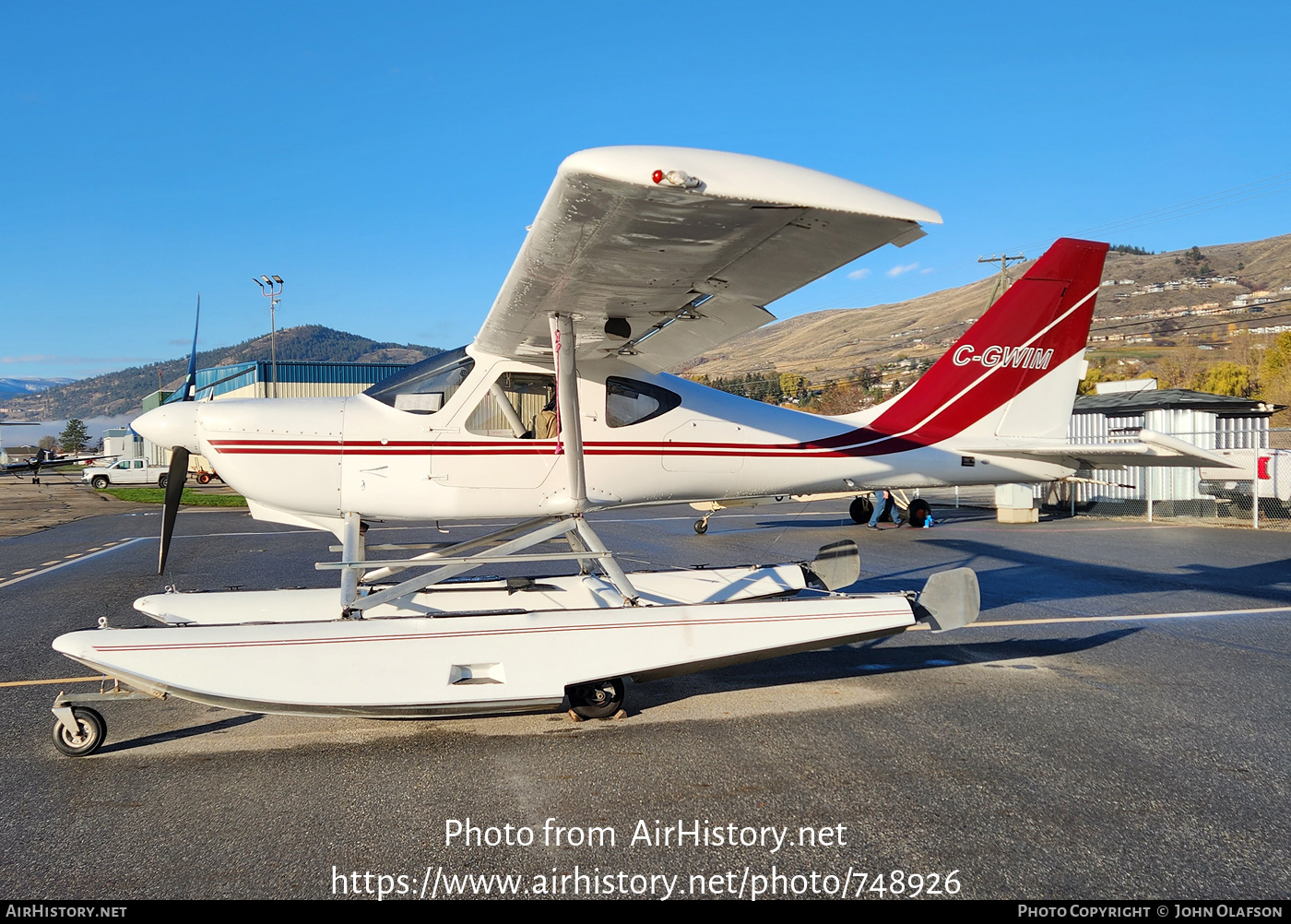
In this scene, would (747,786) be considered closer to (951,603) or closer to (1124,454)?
(951,603)

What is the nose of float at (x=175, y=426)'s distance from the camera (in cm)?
557

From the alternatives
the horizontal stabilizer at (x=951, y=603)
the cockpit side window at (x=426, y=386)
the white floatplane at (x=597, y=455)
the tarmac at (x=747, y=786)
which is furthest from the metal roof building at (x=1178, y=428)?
the cockpit side window at (x=426, y=386)

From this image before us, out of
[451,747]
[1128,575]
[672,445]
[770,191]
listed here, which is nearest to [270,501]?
[451,747]

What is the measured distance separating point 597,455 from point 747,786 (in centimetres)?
299

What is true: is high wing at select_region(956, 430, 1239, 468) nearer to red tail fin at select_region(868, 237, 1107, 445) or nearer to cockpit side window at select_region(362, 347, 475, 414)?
red tail fin at select_region(868, 237, 1107, 445)

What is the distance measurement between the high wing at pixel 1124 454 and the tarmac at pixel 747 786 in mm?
1523

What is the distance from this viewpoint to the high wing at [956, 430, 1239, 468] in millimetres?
6500

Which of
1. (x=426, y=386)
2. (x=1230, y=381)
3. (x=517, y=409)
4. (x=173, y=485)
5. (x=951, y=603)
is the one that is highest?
(x=1230, y=381)

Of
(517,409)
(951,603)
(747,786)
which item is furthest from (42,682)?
(951,603)

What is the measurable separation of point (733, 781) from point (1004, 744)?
1621mm

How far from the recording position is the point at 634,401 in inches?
251

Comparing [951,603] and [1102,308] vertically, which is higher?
[1102,308]

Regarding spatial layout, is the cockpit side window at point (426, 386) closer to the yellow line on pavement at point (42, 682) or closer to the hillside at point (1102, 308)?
the yellow line on pavement at point (42, 682)
